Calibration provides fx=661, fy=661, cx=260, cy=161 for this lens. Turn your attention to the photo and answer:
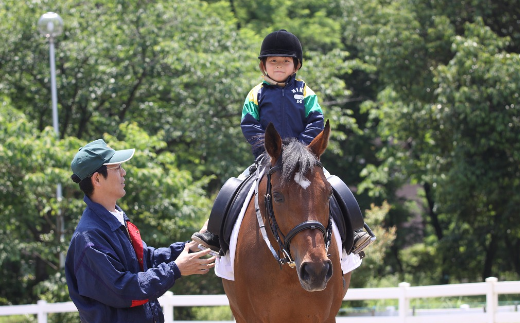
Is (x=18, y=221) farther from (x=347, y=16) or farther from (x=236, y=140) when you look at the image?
(x=347, y=16)

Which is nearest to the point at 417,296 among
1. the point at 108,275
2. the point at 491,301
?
the point at 491,301

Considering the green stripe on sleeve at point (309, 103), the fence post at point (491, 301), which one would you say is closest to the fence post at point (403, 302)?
the fence post at point (491, 301)

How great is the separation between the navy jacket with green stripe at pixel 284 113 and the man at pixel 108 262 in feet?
4.13

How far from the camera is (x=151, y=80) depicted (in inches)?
671

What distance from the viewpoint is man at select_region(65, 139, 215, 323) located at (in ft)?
13.0

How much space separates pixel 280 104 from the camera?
530 centimetres

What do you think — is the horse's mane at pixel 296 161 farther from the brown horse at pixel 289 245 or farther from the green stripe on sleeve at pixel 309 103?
the green stripe on sleeve at pixel 309 103

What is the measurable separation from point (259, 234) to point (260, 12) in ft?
68.1

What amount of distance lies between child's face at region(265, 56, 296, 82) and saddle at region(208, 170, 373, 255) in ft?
2.67

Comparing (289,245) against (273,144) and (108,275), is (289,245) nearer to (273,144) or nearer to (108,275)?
(273,144)

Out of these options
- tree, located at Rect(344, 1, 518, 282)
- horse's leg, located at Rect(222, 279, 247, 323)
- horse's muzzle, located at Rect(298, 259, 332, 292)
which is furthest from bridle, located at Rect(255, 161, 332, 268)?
tree, located at Rect(344, 1, 518, 282)

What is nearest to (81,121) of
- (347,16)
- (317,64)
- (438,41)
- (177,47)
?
(177,47)

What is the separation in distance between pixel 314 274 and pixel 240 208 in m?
1.47

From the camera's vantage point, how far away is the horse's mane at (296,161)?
4211 mm
